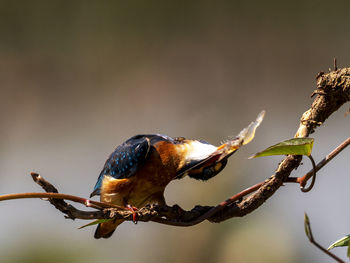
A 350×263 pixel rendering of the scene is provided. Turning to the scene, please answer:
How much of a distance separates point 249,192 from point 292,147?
0.11m

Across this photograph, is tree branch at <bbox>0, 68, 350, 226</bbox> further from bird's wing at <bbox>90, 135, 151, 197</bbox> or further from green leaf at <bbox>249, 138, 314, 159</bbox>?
bird's wing at <bbox>90, 135, 151, 197</bbox>

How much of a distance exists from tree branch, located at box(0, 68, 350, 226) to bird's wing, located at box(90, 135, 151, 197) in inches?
11.3

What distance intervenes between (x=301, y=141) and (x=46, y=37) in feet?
7.57

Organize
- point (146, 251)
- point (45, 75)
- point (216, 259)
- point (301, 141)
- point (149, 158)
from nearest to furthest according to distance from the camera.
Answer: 1. point (301, 141)
2. point (149, 158)
3. point (216, 259)
4. point (146, 251)
5. point (45, 75)

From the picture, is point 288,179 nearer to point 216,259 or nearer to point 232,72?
point 216,259

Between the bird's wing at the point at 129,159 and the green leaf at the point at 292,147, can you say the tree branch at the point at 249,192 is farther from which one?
the bird's wing at the point at 129,159

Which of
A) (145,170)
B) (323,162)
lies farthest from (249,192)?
(145,170)

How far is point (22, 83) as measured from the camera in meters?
2.66

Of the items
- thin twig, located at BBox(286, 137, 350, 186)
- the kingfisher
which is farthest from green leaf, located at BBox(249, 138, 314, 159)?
the kingfisher

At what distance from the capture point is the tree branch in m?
0.62

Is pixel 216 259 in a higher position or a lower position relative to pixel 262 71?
lower

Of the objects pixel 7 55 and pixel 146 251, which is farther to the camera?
pixel 7 55

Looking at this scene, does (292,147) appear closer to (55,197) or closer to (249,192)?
(249,192)

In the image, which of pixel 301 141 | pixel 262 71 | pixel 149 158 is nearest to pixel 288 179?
pixel 301 141
